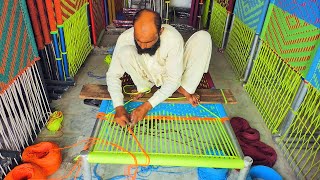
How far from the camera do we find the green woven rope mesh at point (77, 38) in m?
3.30

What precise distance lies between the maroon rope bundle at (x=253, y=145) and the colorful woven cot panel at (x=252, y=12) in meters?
1.31

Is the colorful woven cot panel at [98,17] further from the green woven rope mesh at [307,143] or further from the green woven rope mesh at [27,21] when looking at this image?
the green woven rope mesh at [307,143]

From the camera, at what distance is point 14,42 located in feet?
Answer: 7.09

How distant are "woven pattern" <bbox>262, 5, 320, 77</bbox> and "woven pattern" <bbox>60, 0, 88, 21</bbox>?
98.6 inches

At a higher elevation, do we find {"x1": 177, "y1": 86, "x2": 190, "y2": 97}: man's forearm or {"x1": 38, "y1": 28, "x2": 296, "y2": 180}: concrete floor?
{"x1": 177, "y1": 86, "x2": 190, "y2": 97}: man's forearm

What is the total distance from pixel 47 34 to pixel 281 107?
9.03ft

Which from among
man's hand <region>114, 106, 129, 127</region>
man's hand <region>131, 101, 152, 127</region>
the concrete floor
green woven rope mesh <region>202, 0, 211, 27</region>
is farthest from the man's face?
green woven rope mesh <region>202, 0, 211, 27</region>

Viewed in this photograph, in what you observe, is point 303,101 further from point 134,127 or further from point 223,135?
point 134,127

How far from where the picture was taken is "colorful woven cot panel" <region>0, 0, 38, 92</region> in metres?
2.01

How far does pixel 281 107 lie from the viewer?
8.69 ft

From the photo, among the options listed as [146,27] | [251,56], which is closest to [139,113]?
[146,27]

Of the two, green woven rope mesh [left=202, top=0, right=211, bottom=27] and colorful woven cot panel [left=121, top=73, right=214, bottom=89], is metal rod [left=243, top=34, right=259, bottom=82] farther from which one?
green woven rope mesh [left=202, top=0, right=211, bottom=27]

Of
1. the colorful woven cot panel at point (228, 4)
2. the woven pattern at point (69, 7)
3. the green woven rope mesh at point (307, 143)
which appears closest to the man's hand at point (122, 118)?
the green woven rope mesh at point (307, 143)

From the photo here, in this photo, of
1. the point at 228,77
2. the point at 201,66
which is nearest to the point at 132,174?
the point at 201,66
